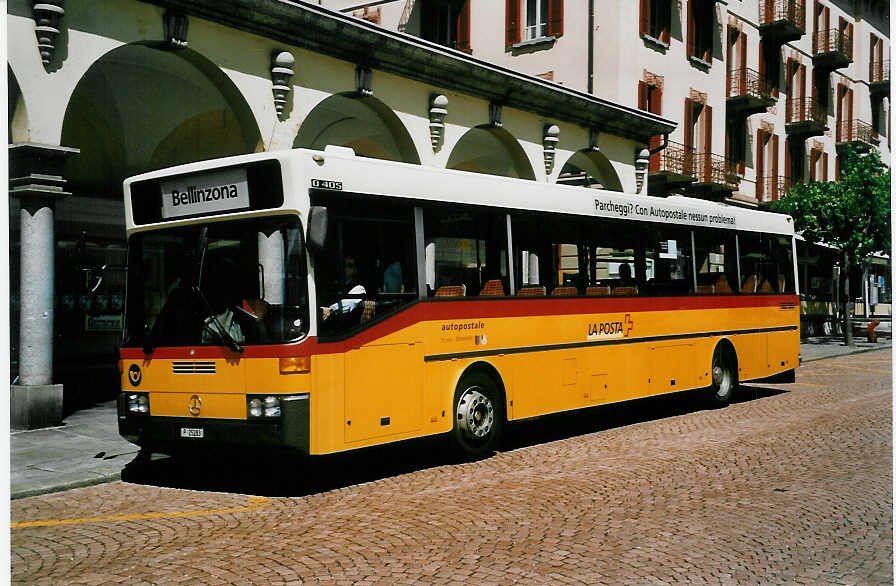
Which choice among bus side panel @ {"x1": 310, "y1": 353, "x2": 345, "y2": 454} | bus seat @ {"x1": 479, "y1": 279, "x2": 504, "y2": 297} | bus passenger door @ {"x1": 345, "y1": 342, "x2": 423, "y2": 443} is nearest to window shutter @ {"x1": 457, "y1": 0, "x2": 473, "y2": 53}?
bus seat @ {"x1": 479, "y1": 279, "x2": 504, "y2": 297}

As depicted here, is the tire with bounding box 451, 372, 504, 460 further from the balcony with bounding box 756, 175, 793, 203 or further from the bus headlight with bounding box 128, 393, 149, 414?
the balcony with bounding box 756, 175, 793, 203

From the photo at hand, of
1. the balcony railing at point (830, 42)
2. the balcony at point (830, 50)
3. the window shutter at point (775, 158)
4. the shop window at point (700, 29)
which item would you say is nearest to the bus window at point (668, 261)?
the shop window at point (700, 29)

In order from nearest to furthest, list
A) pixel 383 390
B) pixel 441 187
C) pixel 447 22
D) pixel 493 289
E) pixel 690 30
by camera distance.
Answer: pixel 383 390, pixel 441 187, pixel 493 289, pixel 447 22, pixel 690 30

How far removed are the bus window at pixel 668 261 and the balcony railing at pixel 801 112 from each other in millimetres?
28432

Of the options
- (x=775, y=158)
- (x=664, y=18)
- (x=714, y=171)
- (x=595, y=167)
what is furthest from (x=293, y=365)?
(x=775, y=158)

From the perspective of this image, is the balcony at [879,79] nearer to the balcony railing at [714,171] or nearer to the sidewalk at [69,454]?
the balcony railing at [714,171]

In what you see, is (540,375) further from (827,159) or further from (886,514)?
(827,159)

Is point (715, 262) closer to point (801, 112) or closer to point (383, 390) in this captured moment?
point (383, 390)

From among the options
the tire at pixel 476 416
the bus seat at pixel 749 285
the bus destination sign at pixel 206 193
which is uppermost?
the bus destination sign at pixel 206 193

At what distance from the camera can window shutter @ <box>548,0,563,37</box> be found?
27.6 metres

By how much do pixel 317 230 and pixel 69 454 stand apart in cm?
465

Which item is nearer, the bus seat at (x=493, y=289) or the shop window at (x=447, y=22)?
the bus seat at (x=493, y=289)

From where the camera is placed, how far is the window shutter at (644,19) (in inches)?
1110

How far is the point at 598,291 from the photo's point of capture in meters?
12.2
